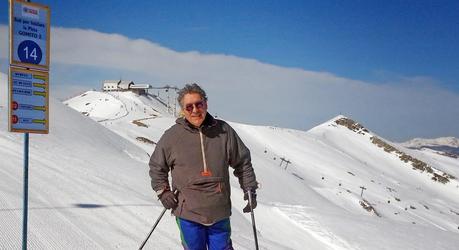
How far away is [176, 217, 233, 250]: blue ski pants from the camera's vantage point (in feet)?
16.1

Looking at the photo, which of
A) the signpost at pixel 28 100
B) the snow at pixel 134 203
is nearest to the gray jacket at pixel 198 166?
the signpost at pixel 28 100

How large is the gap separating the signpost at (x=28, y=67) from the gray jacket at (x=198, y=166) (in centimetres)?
159

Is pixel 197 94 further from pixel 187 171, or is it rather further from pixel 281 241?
pixel 281 241

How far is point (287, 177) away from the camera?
25547 mm

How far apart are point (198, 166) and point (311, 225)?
37.9ft

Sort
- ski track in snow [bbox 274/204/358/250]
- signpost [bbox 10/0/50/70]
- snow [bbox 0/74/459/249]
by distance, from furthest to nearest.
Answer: ski track in snow [bbox 274/204/358/250]
snow [bbox 0/74/459/249]
signpost [bbox 10/0/50/70]

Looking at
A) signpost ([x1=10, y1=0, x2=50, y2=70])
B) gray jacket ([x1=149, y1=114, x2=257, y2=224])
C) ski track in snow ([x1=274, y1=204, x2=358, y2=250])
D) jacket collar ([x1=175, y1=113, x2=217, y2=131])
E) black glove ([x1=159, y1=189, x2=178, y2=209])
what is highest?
signpost ([x1=10, y1=0, x2=50, y2=70])

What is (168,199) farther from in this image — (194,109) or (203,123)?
(194,109)

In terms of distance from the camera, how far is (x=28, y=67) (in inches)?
198

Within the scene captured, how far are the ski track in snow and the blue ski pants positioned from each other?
1007 cm

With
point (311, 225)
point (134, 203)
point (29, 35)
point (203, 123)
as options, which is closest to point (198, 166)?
point (203, 123)

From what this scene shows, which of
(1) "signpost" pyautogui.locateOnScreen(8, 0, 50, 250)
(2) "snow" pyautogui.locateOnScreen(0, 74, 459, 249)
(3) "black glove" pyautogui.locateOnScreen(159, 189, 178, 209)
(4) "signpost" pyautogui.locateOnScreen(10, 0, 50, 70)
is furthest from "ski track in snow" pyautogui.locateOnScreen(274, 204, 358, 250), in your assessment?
(4) "signpost" pyautogui.locateOnScreen(10, 0, 50, 70)

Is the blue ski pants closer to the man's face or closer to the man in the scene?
the man

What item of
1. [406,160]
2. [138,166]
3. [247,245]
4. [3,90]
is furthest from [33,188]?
[406,160]
